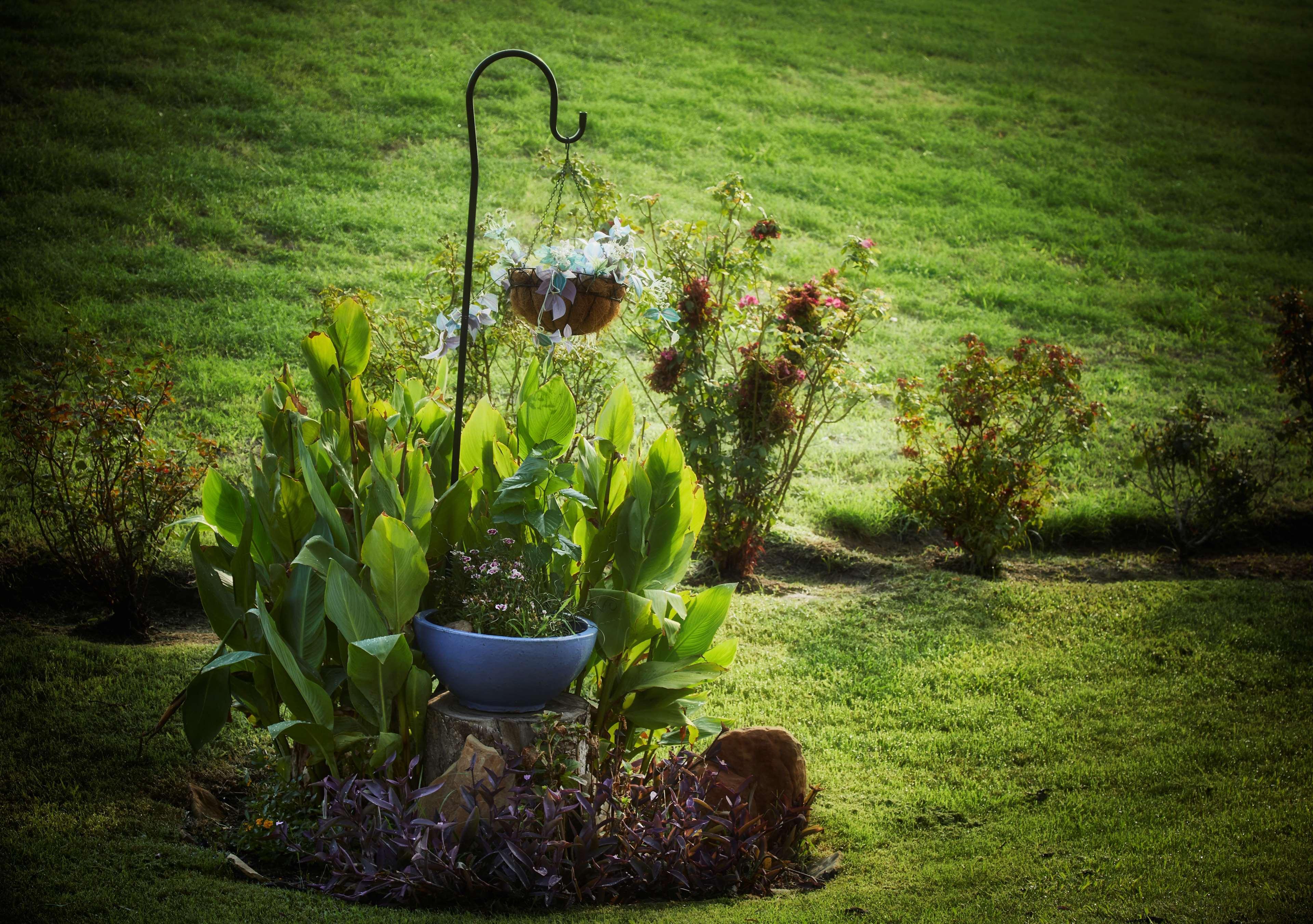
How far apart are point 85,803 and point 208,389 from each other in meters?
4.62

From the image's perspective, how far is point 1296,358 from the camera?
21.5ft

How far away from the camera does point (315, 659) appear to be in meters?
2.80

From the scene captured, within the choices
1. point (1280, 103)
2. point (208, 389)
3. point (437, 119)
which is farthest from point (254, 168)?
point (1280, 103)

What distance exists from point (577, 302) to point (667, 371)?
222cm

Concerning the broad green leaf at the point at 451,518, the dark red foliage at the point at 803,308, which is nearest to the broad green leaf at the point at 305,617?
the broad green leaf at the point at 451,518

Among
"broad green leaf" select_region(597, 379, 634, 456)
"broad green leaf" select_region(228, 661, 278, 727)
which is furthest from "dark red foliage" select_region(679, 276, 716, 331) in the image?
"broad green leaf" select_region(228, 661, 278, 727)

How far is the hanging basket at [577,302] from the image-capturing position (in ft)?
10.7

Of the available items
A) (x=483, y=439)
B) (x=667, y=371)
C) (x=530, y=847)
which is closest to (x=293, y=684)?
(x=530, y=847)

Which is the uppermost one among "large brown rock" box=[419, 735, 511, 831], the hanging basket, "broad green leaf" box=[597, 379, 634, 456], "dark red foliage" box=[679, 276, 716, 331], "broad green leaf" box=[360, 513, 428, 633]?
the hanging basket

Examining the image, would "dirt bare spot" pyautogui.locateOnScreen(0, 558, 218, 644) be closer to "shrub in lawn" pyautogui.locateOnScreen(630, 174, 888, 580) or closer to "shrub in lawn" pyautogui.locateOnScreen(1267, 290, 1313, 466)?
"shrub in lawn" pyautogui.locateOnScreen(630, 174, 888, 580)

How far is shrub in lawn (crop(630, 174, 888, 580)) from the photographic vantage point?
5.47 metres

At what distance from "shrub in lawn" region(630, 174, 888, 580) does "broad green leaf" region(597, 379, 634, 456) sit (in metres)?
2.27

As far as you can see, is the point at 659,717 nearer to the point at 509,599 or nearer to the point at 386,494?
the point at 509,599

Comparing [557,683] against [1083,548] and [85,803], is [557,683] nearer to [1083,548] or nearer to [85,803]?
[85,803]
